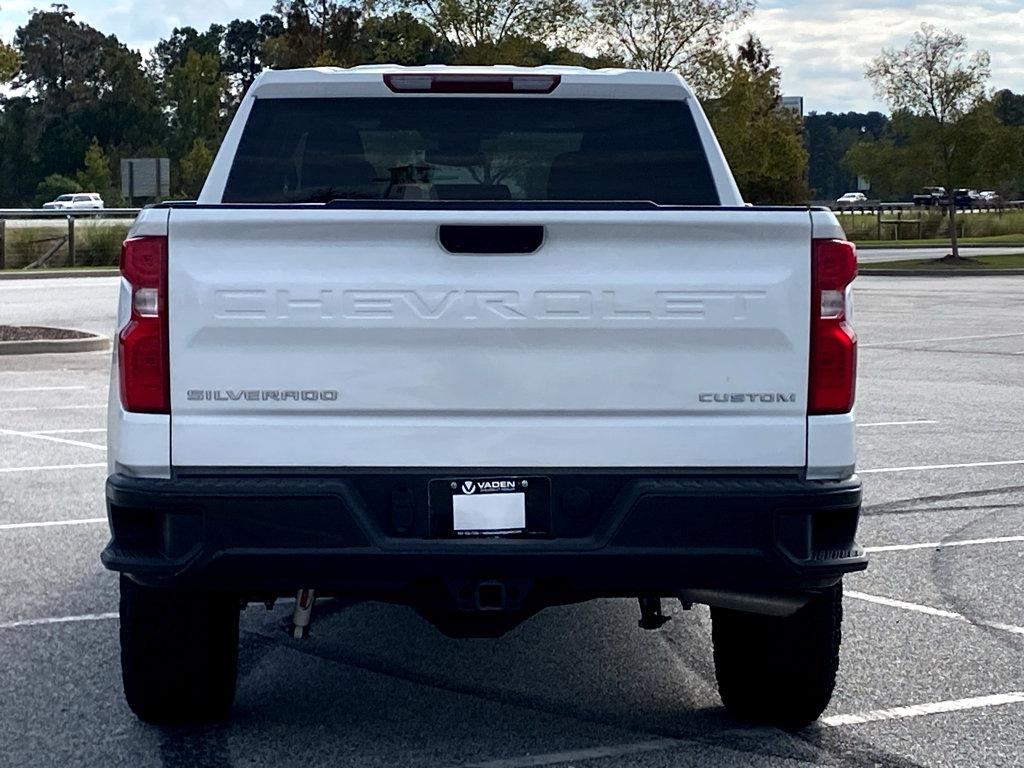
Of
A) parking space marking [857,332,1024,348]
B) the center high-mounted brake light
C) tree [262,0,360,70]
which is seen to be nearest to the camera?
the center high-mounted brake light

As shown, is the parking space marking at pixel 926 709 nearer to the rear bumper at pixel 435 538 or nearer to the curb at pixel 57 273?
the rear bumper at pixel 435 538

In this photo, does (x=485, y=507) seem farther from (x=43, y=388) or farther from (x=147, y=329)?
(x=43, y=388)

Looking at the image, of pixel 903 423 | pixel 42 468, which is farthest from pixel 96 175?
pixel 42 468

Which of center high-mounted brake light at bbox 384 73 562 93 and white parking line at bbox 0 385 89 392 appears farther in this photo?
white parking line at bbox 0 385 89 392

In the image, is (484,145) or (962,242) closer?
(484,145)

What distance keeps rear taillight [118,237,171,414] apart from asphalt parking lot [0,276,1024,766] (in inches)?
43.9

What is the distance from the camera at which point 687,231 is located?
4.43 metres

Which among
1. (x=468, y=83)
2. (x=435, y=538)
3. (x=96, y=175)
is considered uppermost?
(x=468, y=83)

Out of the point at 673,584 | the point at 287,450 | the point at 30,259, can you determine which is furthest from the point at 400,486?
the point at 30,259

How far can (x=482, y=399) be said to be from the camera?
441 centimetres

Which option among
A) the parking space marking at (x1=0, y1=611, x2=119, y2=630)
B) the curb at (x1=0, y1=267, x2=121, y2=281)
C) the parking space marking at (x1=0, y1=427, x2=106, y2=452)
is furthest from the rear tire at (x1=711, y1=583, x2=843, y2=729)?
the curb at (x1=0, y1=267, x2=121, y2=281)

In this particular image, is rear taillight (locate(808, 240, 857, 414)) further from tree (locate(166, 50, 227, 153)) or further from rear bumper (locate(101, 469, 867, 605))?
tree (locate(166, 50, 227, 153))

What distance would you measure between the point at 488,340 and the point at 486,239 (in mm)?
276

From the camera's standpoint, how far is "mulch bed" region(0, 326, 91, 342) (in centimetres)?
1944
